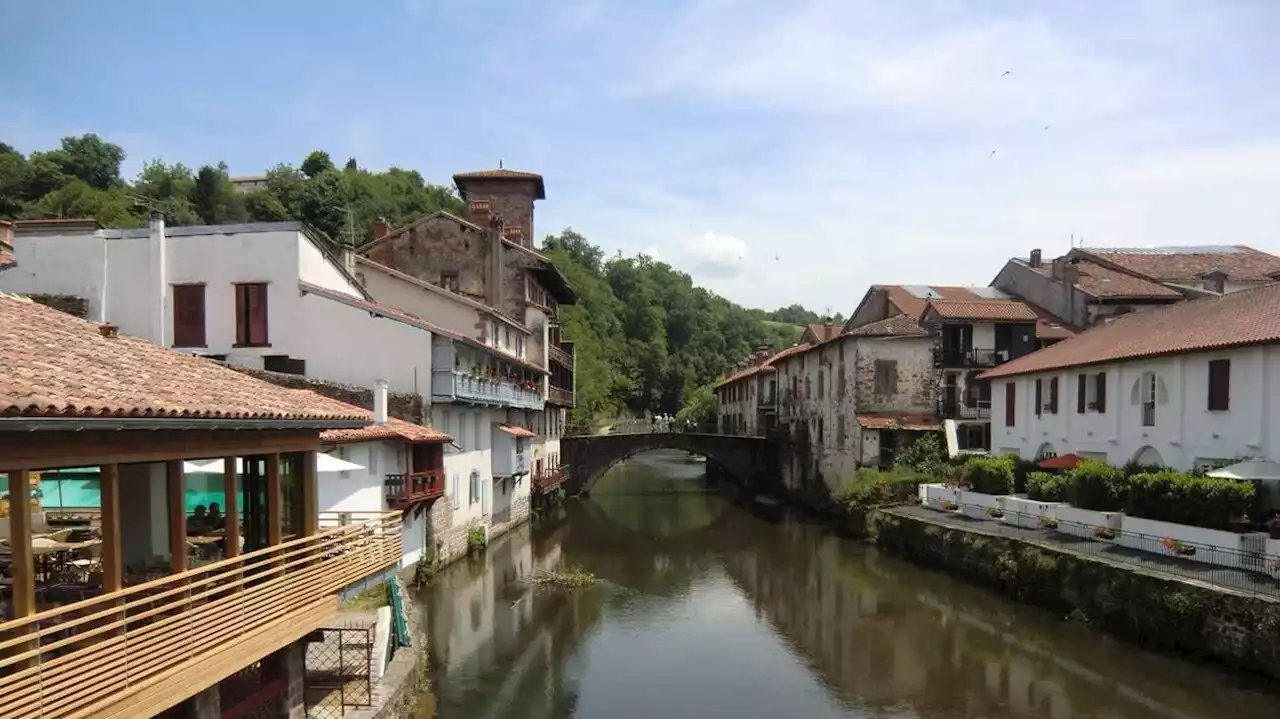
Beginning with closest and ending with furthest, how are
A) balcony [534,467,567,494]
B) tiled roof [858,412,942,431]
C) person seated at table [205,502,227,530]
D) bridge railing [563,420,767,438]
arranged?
1. person seated at table [205,502,227,530]
2. tiled roof [858,412,942,431]
3. balcony [534,467,567,494]
4. bridge railing [563,420,767,438]

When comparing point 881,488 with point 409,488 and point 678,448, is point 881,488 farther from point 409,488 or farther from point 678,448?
point 409,488

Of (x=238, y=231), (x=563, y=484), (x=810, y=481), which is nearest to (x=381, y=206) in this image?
(x=563, y=484)

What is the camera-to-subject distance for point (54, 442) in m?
7.55

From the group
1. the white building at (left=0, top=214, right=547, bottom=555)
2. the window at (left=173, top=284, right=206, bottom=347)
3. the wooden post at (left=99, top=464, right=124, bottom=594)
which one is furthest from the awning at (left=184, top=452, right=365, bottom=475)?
the window at (left=173, top=284, right=206, bottom=347)

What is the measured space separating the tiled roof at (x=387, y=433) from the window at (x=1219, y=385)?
23.0 meters

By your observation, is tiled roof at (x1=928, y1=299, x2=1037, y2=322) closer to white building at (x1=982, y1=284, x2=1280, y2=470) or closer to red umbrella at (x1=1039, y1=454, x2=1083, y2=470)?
white building at (x1=982, y1=284, x2=1280, y2=470)

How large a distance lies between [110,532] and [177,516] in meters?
1.13

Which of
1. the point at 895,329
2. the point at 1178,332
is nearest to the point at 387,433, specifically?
the point at 1178,332

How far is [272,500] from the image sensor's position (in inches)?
457

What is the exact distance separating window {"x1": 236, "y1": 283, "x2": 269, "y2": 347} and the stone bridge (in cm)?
2971

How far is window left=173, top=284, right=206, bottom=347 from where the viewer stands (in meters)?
26.2

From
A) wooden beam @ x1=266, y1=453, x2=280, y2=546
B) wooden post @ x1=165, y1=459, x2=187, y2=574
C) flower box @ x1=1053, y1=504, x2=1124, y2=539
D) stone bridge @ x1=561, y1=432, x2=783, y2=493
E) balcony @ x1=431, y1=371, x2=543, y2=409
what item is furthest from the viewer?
stone bridge @ x1=561, y1=432, x2=783, y2=493

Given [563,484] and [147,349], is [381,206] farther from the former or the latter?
[147,349]

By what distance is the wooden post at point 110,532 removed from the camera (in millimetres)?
8320
